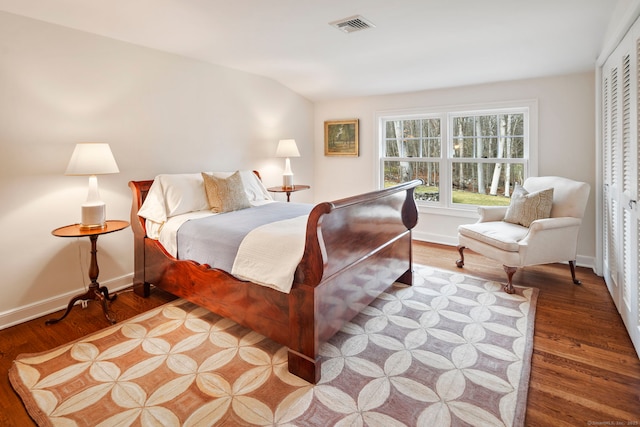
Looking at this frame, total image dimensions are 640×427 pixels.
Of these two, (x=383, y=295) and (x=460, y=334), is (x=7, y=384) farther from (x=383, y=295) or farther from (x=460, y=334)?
(x=460, y=334)

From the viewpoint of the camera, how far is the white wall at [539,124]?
11.9 ft

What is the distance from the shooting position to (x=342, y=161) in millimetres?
5414

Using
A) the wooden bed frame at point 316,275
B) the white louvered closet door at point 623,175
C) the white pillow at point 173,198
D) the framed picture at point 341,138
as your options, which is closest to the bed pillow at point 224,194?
the white pillow at point 173,198

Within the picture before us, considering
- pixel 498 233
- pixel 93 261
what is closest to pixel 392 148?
pixel 498 233

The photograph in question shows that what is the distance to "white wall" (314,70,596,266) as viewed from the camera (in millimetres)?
3635

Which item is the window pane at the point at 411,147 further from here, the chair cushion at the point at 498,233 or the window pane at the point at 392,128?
the chair cushion at the point at 498,233

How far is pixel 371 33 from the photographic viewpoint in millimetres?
3070

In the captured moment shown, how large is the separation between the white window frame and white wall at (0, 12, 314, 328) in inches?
90.4

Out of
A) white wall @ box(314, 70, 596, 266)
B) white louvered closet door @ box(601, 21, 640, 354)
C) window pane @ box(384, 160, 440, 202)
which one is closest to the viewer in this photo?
white louvered closet door @ box(601, 21, 640, 354)

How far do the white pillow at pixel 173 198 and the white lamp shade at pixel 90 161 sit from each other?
444mm

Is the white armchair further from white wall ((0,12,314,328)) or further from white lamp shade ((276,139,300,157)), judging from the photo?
white wall ((0,12,314,328))

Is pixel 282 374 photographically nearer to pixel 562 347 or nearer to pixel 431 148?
pixel 562 347

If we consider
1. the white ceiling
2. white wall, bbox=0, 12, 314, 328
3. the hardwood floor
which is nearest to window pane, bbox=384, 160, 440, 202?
the white ceiling

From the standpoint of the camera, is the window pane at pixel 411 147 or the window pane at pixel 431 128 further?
the window pane at pixel 411 147
